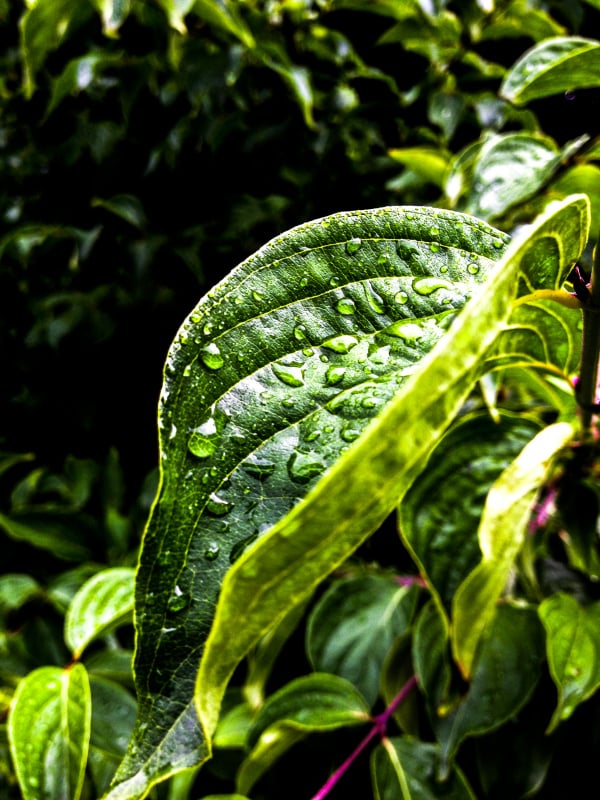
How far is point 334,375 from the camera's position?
0.77 feet

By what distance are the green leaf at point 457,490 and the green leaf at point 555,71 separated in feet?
0.81

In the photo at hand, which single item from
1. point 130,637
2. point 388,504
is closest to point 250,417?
point 388,504

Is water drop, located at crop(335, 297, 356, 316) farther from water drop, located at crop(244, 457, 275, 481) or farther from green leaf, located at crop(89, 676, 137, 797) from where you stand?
green leaf, located at crop(89, 676, 137, 797)

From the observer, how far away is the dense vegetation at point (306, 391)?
0.71 feet

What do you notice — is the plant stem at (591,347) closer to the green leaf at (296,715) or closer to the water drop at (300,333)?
the water drop at (300,333)

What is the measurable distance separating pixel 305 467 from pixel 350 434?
2 cm

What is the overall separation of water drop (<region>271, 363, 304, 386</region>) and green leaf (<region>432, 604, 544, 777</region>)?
14.2 inches

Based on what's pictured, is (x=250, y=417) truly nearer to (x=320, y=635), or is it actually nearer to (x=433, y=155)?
(x=320, y=635)

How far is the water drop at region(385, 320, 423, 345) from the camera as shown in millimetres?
243

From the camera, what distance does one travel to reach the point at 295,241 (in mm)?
244

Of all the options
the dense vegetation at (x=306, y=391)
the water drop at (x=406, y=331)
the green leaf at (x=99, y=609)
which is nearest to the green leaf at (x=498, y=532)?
the dense vegetation at (x=306, y=391)

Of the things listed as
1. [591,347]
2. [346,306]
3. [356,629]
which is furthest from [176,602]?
[356,629]

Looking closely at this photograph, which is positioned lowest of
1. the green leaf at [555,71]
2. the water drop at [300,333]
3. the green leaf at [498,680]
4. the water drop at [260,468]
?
the green leaf at [498,680]

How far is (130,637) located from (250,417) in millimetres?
766
